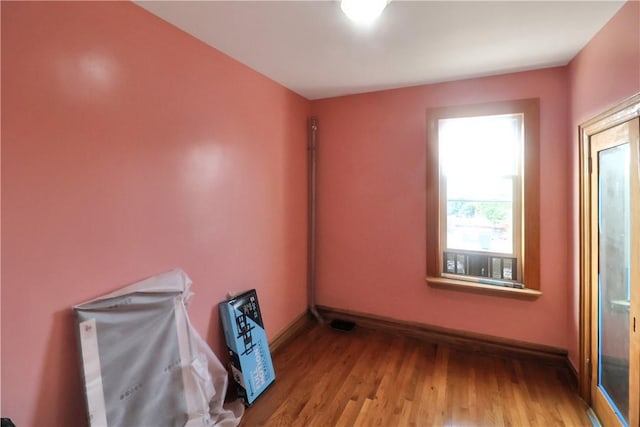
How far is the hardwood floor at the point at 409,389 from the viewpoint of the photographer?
1.95m

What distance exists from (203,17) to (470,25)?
63.5 inches

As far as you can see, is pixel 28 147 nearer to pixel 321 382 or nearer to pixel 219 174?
pixel 219 174

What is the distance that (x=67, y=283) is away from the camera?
134 centimetres

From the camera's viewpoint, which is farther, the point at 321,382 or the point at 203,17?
the point at 321,382

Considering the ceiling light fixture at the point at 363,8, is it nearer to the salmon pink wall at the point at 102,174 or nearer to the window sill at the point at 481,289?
the salmon pink wall at the point at 102,174

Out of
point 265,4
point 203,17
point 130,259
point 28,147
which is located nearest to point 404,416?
point 130,259

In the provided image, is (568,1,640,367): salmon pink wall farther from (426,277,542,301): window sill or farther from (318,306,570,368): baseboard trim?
(426,277,542,301): window sill

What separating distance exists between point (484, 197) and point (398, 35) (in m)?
1.68

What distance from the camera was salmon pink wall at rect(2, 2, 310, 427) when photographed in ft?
3.91

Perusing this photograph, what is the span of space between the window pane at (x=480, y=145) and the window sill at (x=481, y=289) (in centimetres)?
103

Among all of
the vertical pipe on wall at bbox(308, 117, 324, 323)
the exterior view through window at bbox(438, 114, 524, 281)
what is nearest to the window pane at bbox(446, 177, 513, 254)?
the exterior view through window at bbox(438, 114, 524, 281)

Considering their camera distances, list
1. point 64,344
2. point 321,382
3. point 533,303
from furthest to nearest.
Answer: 1. point 533,303
2. point 321,382
3. point 64,344

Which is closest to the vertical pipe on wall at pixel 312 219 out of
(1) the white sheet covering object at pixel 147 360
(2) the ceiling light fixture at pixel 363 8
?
(1) the white sheet covering object at pixel 147 360

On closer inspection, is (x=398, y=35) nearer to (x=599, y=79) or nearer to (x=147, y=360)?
(x=599, y=79)
